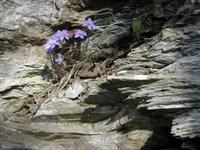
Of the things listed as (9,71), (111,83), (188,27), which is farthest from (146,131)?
(9,71)

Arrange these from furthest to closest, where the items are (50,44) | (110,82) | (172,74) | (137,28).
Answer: (50,44)
(137,28)
(110,82)
(172,74)

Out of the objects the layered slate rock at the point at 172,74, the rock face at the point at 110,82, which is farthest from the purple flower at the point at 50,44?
the layered slate rock at the point at 172,74

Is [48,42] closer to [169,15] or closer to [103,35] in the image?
[103,35]

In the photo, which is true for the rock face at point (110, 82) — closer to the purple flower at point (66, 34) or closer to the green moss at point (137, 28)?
the green moss at point (137, 28)

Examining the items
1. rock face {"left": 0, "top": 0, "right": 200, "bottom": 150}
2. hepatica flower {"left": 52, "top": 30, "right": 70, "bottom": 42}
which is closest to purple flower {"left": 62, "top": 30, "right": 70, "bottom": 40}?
hepatica flower {"left": 52, "top": 30, "right": 70, "bottom": 42}

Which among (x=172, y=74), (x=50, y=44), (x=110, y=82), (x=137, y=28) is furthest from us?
(x=50, y=44)

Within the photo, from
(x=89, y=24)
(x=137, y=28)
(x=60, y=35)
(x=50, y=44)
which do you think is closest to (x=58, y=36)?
(x=60, y=35)

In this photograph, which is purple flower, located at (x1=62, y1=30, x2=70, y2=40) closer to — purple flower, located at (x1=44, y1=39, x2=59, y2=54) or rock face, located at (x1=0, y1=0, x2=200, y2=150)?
purple flower, located at (x1=44, y1=39, x2=59, y2=54)

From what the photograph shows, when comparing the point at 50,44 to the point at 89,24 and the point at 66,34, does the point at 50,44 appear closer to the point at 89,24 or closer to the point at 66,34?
the point at 66,34
